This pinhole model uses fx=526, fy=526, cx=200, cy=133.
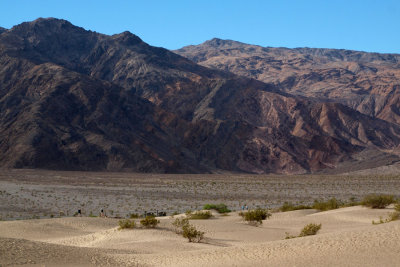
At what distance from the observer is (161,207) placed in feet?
130

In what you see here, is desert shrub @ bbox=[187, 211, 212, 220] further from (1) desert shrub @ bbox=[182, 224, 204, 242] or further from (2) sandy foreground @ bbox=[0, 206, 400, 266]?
(2) sandy foreground @ bbox=[0, 206, 400, 266]

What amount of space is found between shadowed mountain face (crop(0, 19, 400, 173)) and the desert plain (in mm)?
34858

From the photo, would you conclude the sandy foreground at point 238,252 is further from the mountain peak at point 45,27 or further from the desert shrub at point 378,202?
the mountain peak at point 45,27

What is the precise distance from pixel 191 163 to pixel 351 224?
7330 centimetres

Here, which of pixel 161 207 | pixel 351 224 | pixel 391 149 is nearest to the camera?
pixel 351 224

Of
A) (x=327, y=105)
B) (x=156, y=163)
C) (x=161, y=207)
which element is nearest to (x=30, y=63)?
(x=156, y=163)

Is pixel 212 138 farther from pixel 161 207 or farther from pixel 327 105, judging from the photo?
pixel 161 207

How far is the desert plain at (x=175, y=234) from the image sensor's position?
12.0m

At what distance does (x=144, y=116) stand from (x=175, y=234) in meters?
83.7

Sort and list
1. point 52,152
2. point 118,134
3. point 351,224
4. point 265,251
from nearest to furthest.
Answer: point 265,251 < point 351,224 < point 52,152 < point 118,134

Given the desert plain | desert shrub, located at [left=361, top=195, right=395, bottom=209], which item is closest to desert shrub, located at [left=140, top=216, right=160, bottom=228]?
the desert plain

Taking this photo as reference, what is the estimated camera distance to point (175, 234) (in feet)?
65.9

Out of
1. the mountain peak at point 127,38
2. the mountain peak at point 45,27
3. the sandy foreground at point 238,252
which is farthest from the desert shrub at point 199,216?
the mountain peak at point 127,38

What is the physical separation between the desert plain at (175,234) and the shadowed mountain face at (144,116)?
34858 millimetres
